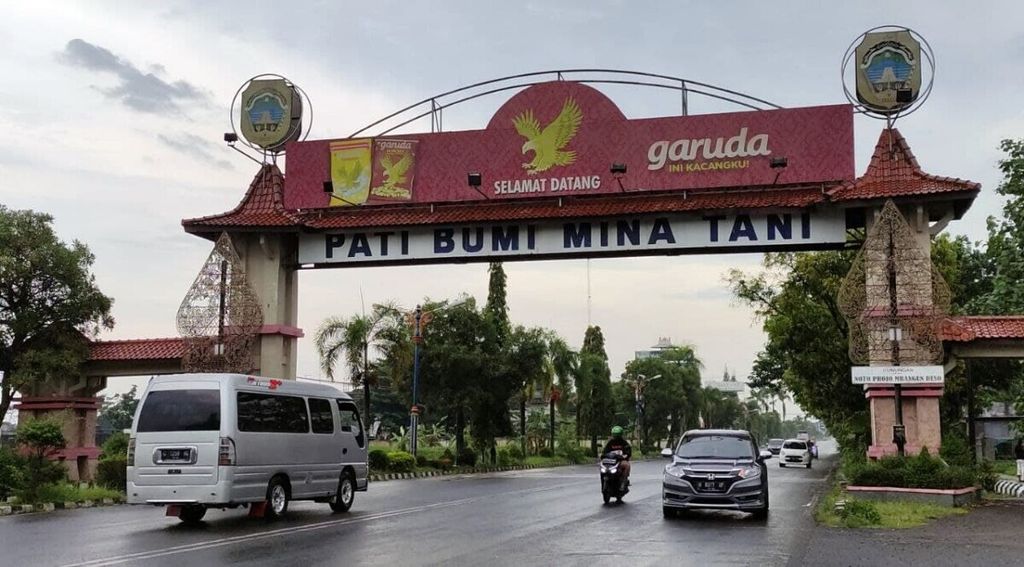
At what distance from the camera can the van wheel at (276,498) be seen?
55.3 feet

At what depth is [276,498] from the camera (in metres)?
17.1

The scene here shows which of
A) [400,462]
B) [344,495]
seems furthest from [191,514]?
[400,462]

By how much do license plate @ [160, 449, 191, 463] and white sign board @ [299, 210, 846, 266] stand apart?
40.8ft

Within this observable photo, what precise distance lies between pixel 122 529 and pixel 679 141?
53.4 ft

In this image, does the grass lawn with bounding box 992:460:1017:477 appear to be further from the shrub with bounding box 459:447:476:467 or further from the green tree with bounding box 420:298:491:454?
the shrub with bounding box 459:447:476:467

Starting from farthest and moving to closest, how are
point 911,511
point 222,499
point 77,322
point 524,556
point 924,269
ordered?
point 77,322 → point 924,269 → point 911,511 → point 222,499 → point 524,556

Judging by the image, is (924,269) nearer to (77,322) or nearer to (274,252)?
(274,252)

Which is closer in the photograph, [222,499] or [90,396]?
[222,499]

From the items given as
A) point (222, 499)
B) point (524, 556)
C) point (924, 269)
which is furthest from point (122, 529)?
point (924, 269)

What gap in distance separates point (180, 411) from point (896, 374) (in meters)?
15.1

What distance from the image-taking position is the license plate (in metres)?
15.8

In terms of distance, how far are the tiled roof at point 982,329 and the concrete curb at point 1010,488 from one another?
3.57 meters

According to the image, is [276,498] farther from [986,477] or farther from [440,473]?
[440,473]

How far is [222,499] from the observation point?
15.5m
